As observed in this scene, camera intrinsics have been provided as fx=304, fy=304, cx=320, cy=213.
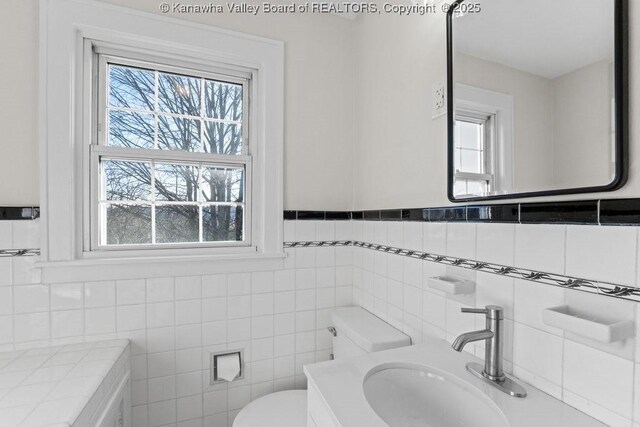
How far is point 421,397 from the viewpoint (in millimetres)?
957

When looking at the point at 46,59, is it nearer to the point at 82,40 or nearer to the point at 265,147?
the point at 82,40

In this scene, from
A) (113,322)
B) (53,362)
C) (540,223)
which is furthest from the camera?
(113,322)

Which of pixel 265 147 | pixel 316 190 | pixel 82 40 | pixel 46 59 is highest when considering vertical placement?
pixel 82 40

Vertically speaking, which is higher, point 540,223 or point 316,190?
point 316,190

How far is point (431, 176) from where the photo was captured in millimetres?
1241

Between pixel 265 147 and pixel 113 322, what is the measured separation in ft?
3.64

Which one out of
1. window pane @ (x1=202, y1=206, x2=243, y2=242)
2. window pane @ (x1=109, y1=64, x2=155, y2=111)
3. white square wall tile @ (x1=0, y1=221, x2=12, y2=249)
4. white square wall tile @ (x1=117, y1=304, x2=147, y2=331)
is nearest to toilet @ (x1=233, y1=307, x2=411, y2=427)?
white square wall tile @ (x1=117, y1=304, x2=147, y2=331)

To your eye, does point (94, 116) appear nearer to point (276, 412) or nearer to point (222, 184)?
point (222, 184)

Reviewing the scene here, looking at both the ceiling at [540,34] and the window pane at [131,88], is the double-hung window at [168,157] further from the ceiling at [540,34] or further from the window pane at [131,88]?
the ceiling at [540,34]

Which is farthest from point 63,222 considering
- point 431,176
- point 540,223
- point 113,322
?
point 540,223

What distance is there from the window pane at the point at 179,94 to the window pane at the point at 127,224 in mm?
540

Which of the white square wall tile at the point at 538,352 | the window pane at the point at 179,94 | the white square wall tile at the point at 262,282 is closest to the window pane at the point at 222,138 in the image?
the window pane at the point at 179,94

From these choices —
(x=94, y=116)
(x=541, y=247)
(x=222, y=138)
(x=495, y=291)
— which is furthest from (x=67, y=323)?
(x=541, y=247)

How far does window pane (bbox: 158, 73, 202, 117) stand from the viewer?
158 centimetres
